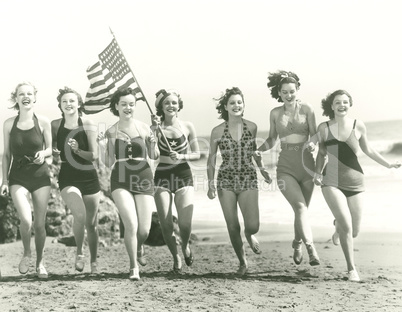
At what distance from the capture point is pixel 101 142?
5.77 meters

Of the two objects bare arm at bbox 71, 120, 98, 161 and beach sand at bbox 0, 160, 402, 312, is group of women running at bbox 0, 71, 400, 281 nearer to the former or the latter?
bare arm at bbox 71, 120, 98, 161

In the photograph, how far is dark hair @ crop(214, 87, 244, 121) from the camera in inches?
233

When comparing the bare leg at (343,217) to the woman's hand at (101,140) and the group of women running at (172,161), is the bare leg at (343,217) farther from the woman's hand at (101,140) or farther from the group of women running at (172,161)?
the woman's hand at (101,140)

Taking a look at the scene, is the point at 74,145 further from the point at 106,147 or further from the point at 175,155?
the point at 175,155

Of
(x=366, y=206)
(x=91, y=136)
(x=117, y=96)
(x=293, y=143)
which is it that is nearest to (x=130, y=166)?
(x=91, y=136)

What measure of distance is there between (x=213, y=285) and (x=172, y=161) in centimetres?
129

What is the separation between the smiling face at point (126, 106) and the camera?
5.78 m

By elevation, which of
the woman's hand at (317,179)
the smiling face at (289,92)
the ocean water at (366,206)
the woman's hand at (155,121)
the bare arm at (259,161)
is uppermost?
the smiling face at (289,92)

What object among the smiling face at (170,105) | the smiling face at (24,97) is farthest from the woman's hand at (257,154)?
the smiling face at (24,97)

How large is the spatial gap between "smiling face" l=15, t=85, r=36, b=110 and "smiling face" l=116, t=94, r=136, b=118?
86 centimetres

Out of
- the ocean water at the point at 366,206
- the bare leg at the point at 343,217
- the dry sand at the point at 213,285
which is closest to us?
the dry sand at the point at 213,285

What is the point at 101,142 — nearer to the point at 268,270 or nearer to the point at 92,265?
the point at 92,265

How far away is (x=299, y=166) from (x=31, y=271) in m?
3.11

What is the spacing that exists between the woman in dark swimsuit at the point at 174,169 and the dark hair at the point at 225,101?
348 mm
